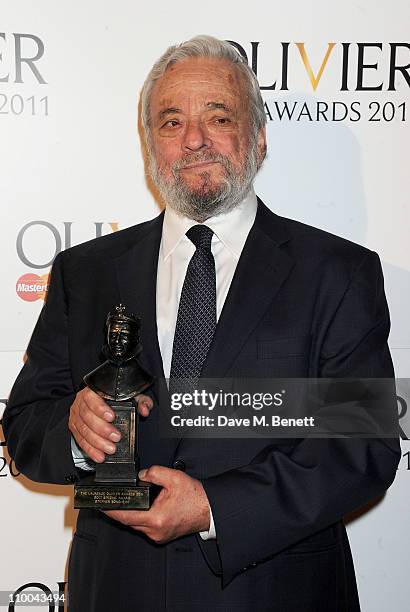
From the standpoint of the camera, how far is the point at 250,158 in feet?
5.52

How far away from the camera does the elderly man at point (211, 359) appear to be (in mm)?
1359

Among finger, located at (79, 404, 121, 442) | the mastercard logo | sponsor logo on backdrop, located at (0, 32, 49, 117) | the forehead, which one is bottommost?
finger, located at (79, 404, 121, 442)

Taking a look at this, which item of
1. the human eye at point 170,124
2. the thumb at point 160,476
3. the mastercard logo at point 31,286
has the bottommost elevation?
the thumb at point 160,476

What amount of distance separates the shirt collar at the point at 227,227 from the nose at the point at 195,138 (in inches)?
5.9

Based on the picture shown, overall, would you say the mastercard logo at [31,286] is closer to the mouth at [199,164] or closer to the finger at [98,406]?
the mouth at [199,164]

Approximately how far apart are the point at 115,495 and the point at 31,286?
0.90 metres

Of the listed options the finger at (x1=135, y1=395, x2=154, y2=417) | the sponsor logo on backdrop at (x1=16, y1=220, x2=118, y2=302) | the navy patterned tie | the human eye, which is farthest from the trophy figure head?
the sponsor logo on backdrop at (x1=16, y1=220, x2=118, y2=302)

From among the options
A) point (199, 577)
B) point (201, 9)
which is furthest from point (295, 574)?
point (201, 9)

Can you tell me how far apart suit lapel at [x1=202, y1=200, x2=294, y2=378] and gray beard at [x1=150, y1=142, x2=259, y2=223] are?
88 millimetres

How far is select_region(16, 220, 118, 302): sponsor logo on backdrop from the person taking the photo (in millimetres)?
2076

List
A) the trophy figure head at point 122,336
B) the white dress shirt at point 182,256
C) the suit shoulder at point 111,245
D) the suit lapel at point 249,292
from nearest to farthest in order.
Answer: the trophy figure head at point 122,336 → the suit lapel at point 249,292 → the white dress shirt at point 182,256 → the suit shoulder at point 111,245

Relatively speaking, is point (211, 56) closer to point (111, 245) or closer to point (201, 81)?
point (201, 81)

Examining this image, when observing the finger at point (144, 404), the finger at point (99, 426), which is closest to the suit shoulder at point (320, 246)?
the finger at point (144, 404)

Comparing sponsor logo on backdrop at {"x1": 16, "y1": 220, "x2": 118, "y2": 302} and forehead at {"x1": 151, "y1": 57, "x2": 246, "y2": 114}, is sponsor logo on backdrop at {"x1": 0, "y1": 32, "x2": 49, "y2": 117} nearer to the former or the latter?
sponsor logo on backdrop at {"x1": 16, "y1": 220, "x2": 118, "y2": 302}
